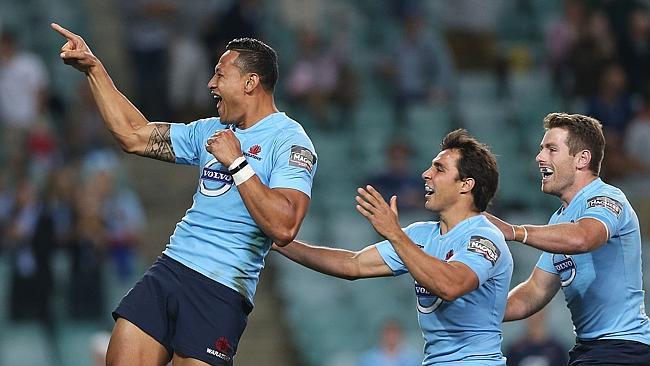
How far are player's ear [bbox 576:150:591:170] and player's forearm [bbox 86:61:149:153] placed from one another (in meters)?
2.36

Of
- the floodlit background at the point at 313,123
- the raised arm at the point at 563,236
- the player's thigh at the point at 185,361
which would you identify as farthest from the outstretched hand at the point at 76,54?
the floodlit background at the point at 313,123

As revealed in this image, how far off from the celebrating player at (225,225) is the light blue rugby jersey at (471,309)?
32.4 inches

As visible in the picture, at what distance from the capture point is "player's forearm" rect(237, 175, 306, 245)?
21.5 ft

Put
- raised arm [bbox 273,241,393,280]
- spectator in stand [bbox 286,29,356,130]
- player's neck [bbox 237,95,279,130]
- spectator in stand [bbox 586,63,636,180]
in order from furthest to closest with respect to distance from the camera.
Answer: spectator in stand [bbox 286,29,356,130], spectator in stand [bbox 586,63,636,180], raised arm [bbox 273,241,393,280], player's neck [bbox 237,95,279,130]

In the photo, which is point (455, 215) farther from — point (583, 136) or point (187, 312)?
point (187, 312)

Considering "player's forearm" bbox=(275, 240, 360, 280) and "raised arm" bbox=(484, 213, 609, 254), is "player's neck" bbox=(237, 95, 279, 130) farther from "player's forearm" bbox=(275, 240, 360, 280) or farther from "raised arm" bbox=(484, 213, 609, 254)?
"raised arm" bbox=(484, 213, 609, 254)

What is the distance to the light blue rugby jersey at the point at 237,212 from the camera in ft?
22.5

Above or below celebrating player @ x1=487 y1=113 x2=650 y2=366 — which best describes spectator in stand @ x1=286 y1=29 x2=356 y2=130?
above

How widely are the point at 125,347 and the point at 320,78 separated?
884cm

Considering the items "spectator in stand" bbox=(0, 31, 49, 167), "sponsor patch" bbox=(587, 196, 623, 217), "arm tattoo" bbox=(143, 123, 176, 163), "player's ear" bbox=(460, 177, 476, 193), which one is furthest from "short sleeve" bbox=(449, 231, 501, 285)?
"spectator in stand" bbox=(0, 31, 49, 167)

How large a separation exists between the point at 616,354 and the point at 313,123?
841 centimetres

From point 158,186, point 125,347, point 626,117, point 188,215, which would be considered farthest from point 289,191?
point 626,117

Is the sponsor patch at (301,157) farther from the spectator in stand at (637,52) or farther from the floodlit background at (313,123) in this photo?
the spectator in stand at (637,52)

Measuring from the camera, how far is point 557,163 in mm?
7344
